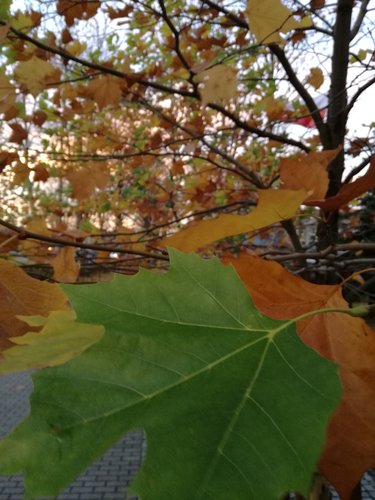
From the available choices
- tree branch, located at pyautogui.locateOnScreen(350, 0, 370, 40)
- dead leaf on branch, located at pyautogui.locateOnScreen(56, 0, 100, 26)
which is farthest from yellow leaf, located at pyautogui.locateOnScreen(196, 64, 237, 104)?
dead leaf on branch, located at pyautogui.locateOnScreen(56, 0, 100, 26)

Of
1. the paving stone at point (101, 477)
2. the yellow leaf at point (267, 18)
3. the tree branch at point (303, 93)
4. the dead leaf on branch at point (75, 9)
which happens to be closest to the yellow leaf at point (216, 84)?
the tree branch at point (303, 93)

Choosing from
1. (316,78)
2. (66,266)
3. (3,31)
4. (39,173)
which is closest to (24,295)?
(66,266)

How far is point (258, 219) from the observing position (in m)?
0.42

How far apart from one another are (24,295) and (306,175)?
38 centimetres

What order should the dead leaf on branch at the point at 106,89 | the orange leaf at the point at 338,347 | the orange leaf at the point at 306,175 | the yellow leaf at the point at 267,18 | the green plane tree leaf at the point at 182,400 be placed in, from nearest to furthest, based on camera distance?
the green plane tree leaf at the point at 182,400, the orange leaf at the point at 338,347, the orange leaf at the point at 306,175, the yellow leaf at the point at 267,18, the dead leaf on branch at the point at 106,89

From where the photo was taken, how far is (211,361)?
0.81ft

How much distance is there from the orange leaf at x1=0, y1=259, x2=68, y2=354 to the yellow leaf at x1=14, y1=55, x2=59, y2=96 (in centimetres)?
105

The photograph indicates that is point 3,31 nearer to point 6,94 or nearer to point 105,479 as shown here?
point 6,94

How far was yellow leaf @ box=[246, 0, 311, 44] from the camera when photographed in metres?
0.88

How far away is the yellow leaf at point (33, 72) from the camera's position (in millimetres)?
1277

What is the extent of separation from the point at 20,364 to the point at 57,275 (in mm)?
542

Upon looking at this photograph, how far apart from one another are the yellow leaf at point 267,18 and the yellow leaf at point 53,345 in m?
0.80

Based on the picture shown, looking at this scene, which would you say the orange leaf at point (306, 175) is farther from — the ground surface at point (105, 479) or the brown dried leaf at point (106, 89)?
the ground surface at point (105, 479)

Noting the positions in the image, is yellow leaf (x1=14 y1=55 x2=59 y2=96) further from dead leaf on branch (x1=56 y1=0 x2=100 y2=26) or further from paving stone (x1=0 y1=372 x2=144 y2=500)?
paving stone (x1=0 y1=372 x2=144 y2=500)
